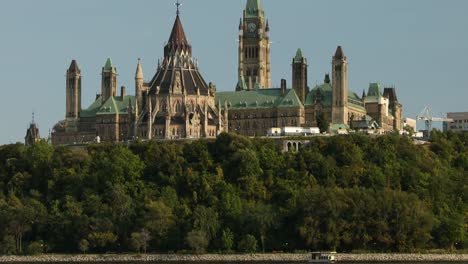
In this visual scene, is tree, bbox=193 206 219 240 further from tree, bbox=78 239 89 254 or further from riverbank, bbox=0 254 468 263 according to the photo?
tree, bbox=78 239 89 254

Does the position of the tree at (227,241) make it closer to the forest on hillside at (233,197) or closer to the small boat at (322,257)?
the forest on hillside at (233,197)

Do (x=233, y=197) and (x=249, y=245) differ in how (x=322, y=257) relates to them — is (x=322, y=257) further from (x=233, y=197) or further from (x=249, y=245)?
(x=233, y=197)

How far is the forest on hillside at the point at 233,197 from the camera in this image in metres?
165

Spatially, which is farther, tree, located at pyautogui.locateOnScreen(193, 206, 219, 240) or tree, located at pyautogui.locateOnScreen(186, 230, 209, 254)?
tree, located at pyautogui.locateOnScreen(193, 206, 219, 240)

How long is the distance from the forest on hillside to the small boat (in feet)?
19.1

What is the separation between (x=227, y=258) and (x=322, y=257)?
12949 mm

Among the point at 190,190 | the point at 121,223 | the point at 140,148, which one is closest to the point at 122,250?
the point at 121,223

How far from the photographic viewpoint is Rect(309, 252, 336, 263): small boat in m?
155

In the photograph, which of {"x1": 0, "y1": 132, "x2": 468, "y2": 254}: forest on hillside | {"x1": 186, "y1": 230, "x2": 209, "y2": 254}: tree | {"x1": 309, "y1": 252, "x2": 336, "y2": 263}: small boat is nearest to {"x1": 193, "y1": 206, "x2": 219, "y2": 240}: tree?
{"x1": 0, "y1": 132, "x2": 468, "y2": 254}: forest on hillside

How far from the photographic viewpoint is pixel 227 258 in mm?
164125

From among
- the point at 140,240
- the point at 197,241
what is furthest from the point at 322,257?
the point at 140,240

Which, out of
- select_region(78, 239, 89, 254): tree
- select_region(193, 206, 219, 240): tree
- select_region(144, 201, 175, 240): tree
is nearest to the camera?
select_region(78, 239, 89, 254): tree

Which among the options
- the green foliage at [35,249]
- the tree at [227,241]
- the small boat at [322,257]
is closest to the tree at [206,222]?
the tree at [227,241]

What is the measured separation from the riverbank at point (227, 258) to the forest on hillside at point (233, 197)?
1.55m
